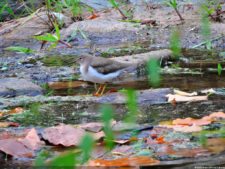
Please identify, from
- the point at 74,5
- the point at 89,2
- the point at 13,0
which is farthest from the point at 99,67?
the point at 13,0

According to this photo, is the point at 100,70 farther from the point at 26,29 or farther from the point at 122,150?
the point at 26,29

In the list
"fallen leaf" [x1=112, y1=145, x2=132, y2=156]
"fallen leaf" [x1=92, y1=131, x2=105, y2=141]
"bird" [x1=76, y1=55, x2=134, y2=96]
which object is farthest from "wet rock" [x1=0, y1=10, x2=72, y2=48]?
"fallen leaf" [x1=112, y1=145, x2=132, y2=156]

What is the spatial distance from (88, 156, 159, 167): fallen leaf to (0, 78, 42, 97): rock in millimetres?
2652

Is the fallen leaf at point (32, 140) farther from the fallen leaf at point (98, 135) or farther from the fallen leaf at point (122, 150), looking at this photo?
the fallen leaf at point (122, 150)

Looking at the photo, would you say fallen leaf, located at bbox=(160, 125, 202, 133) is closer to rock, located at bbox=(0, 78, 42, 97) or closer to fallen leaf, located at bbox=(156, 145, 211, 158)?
fallen leaf, located at bbox=(156, 145, 211, 158)

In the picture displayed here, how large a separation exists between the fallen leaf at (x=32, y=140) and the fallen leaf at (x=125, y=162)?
0.51 metres

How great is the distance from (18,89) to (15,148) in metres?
2.38

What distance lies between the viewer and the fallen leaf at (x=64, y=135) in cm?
335

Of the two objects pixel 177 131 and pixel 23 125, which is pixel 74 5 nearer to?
pixel 23 125

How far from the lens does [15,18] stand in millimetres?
10414

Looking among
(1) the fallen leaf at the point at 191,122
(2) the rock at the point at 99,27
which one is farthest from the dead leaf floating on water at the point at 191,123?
(2) the rock at the point at 99,27

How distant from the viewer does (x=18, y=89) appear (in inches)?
221

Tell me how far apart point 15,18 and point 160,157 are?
7.68 metres

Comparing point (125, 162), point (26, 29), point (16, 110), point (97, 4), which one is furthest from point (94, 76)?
A: point (97, 4)
